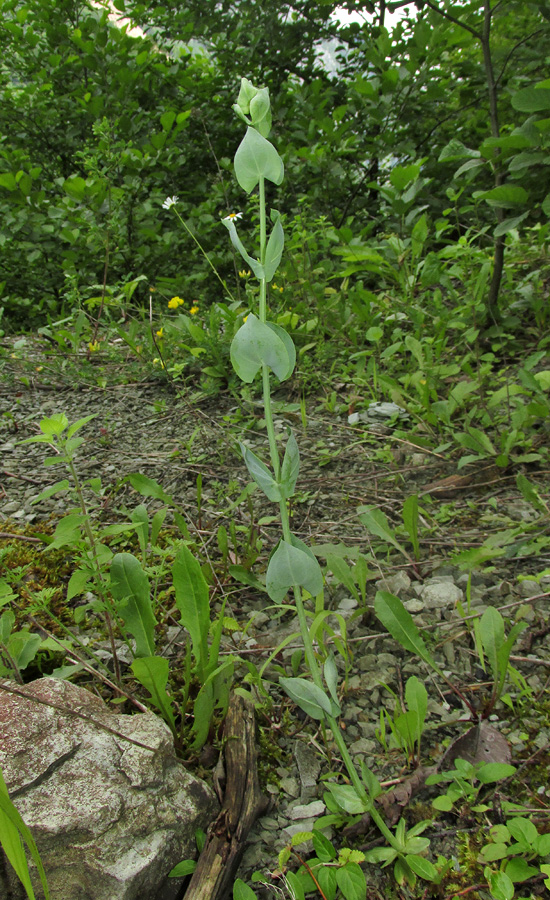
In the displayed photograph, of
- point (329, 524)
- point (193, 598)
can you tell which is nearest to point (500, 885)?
point (193, 598)

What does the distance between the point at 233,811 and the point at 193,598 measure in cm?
40

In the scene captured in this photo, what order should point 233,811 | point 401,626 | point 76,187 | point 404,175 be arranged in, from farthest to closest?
point 76,187
point 404,175
point 401,626
point 233,811

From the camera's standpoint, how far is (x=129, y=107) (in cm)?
404

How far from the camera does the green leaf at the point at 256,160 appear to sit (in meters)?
0.88

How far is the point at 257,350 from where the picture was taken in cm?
88

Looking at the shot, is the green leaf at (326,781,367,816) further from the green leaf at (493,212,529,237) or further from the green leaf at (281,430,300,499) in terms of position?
the green leaf at (493,212,529,237)

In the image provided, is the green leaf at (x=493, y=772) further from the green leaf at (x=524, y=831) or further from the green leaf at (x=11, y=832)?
the green leaf at (x=11, y=832)

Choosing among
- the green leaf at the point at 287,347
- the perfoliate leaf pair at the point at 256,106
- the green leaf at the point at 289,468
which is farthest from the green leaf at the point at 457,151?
the green leaf at the point at 289,468

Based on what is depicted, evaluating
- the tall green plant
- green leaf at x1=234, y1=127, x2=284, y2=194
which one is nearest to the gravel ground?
the tall green plant

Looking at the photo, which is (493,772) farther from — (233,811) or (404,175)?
(404,175)

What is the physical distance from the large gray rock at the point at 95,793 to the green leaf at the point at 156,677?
49 mm

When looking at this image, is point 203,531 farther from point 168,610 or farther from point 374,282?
point 374,282

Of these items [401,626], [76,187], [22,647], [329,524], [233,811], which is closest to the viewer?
[233,811]

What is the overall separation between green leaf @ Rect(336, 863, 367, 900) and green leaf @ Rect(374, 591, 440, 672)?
0.47 m
